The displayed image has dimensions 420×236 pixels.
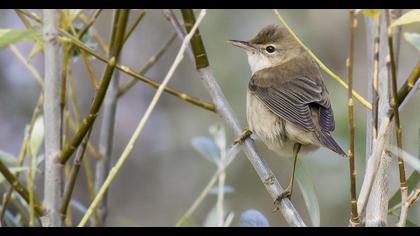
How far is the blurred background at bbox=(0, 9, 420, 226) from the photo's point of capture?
5293 millimetres

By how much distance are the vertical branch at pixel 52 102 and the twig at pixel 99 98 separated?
55 millimetres

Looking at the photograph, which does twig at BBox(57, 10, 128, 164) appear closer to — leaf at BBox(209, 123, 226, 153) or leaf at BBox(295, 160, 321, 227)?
leaf at BBox(209, 123, 226, 153)

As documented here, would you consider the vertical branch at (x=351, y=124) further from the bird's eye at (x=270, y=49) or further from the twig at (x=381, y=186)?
the bird's eye at (x=270, y=49)

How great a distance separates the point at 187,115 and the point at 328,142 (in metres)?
3.87

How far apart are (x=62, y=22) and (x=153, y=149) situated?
4.90 meters

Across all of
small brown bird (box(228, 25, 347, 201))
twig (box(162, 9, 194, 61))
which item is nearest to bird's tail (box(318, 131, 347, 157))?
small brown bird (box(228, 25, 347, 201))

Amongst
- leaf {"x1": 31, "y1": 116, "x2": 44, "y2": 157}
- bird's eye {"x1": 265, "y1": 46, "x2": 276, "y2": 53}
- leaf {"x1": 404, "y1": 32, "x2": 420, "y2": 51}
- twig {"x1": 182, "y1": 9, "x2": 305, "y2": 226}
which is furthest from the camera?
bird's eye {"x1": 265, "y1": 46, "x2": 276, "y2": 53}

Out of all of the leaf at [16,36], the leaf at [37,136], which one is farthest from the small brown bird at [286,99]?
the leaf at [16,36]

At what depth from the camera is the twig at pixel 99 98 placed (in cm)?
170

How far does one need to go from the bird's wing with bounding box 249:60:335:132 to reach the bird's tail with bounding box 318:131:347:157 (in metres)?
0.05

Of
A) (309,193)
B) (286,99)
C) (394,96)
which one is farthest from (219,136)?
→ (286,99)

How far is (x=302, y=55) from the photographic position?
392 cm

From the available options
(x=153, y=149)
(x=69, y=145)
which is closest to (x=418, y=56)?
(x=153, y=149)

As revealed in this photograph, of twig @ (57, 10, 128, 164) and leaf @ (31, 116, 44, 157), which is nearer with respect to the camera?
twig @ (57, 10, 128, 164)
